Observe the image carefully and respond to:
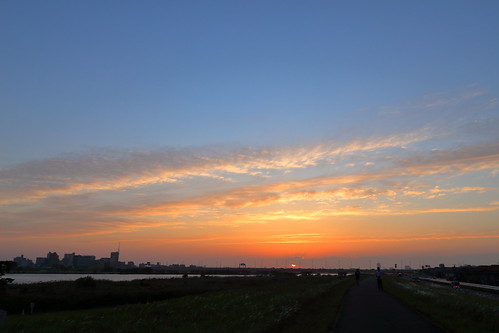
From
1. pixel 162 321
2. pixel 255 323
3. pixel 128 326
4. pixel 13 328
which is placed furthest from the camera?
pixel 13 328

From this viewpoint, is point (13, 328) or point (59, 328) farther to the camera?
point (13, 328)

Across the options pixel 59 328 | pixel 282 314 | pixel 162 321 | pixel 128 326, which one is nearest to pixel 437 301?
pixel 282 314

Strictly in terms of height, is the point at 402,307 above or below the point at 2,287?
below

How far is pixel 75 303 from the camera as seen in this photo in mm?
57219

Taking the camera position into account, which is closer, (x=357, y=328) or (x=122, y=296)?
(x=357, y=328)

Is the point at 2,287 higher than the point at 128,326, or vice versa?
the point at 2,287

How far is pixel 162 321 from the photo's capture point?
939 inches

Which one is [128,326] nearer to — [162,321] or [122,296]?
[162,321]

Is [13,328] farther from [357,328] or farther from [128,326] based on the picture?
[357,328]

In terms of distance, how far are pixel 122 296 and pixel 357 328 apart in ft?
175

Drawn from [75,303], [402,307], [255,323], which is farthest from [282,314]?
[75,303]

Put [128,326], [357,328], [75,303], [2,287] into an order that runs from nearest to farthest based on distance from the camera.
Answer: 1. [2,287]
2. [357,328]
3. [128,326]
4. [75,303]

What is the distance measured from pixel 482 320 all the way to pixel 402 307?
6304mm

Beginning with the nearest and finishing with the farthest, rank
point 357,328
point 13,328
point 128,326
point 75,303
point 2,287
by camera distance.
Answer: point 2,287, point 357,328, point 128,326, point 13,328, point 75,303
